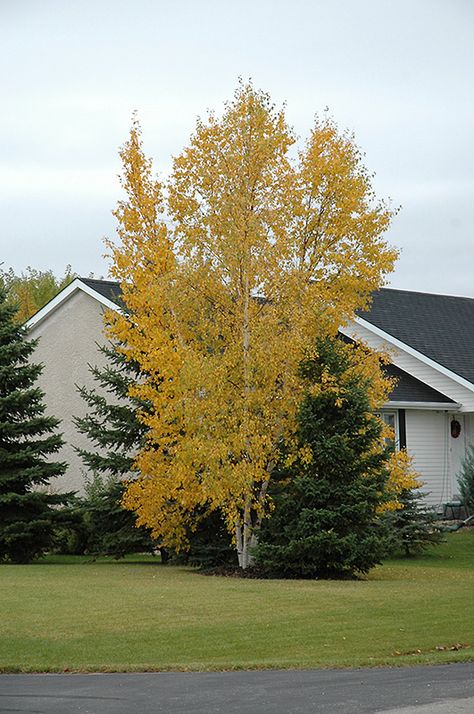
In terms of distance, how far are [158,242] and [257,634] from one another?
11023 mm

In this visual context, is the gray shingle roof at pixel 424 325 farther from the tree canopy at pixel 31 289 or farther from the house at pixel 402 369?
the tree canopy at pixel 31 289

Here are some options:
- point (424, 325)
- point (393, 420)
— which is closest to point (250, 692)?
point (393, 420)

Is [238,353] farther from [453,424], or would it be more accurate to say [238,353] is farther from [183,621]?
[453,424]

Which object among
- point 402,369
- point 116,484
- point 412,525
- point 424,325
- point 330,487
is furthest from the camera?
point 424,325

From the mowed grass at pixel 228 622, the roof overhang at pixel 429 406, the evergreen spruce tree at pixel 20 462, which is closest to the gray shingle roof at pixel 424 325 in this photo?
the roof overhang at pixel 429 406

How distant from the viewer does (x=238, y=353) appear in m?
21.5

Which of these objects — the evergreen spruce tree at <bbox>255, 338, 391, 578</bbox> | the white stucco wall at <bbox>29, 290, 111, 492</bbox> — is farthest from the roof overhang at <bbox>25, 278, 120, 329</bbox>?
the evergreen spruce tree at <bbox>255, 338, 391, 578</bbox>

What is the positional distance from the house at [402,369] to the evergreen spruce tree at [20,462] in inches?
207

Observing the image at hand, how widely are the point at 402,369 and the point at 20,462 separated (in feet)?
40.8

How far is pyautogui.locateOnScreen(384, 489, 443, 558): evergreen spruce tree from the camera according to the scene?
81.2ft

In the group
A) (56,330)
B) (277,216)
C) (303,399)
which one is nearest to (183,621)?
(303,399)

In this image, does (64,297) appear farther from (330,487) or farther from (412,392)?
(330,487)

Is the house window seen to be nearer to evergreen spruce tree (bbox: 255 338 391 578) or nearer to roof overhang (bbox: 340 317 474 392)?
roof overhang (bbox: 340 317 474 392)

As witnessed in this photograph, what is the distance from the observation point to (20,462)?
25.6m
